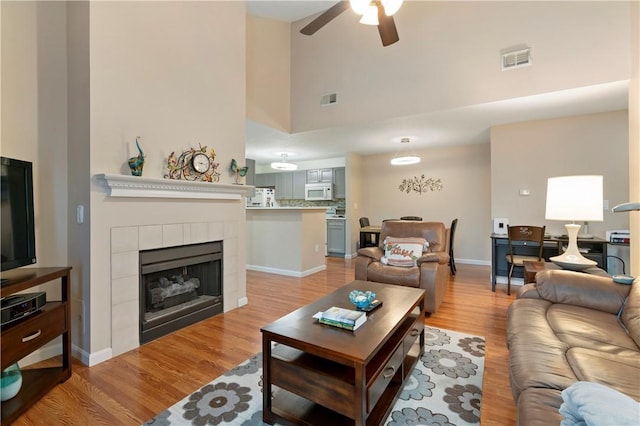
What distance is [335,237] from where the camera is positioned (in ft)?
22.5

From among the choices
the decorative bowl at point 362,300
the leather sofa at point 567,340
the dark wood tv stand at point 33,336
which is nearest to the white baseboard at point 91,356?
the dark wood tv stand at point 33,336

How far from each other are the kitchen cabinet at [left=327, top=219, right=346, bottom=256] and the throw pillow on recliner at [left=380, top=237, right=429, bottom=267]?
312 cm

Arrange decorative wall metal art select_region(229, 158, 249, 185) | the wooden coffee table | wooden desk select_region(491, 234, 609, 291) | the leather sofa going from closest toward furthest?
the leather sofa
the wooden coffee table
decorative wall metal art select_region(229, 158, 249, 185)
wooden desk select_region(491, 234, 609, 291)

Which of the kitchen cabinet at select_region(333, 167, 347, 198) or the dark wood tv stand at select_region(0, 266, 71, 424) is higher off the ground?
the kitchen cabinet at select_region(333, 167, 347, 198)

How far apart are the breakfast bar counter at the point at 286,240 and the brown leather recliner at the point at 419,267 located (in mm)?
1472

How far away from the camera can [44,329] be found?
1.78 meters

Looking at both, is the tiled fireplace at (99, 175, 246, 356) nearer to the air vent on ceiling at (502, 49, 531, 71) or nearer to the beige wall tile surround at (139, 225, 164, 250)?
the beige wall tile surround at (139, 225, 164, 250)

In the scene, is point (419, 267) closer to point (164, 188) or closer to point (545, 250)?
point (545, 250)

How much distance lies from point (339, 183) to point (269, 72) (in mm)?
3052

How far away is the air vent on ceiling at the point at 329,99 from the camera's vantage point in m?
4.65

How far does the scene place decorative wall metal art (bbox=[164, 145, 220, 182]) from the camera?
8.76 feet

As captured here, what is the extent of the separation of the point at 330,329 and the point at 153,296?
78.0 inches

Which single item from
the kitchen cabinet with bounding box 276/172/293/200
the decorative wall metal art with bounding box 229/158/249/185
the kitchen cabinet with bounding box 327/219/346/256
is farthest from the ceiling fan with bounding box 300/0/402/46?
the kitchen cabinet with bounding box 276/172/293/200

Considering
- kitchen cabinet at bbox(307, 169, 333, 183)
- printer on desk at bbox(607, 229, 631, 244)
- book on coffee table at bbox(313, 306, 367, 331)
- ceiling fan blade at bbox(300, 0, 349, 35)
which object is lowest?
book on coffee table at bbox(313, 306, 367, 331)
